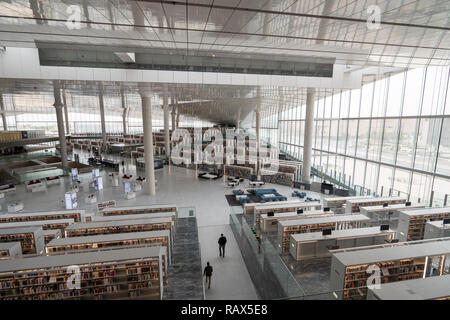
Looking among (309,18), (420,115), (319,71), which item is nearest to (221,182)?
(319,71)

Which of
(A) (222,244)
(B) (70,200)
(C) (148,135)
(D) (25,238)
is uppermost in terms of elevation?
(C) (148,135)

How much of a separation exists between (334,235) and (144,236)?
6.82 m

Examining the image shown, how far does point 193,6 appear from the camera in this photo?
5035 mm

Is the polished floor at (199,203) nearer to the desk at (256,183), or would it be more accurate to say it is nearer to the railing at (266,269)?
the railing at (266,269)

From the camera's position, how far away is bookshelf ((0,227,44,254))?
345 inches

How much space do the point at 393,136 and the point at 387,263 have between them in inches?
479

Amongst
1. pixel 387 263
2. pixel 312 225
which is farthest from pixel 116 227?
pixel 387 263

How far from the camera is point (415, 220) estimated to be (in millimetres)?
9828

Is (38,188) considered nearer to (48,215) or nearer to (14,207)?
(14,207)

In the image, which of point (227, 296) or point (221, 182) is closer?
point (227, 296)

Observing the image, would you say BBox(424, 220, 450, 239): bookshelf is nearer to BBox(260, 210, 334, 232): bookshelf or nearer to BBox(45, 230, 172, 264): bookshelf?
BBox(260, 210, 334, 232): bookshelf

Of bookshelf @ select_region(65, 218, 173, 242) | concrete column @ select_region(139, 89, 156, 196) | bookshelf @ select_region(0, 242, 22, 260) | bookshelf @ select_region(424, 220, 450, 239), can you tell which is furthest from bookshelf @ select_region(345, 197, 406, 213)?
bookshelf @ select_region(0, 242, 22, 260)

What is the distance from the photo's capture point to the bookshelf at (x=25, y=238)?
28.7 feet
